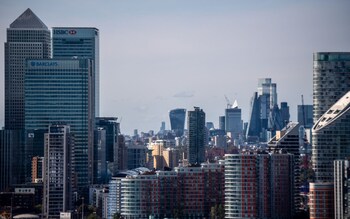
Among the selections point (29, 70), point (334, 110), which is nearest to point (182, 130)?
point (29, 70)

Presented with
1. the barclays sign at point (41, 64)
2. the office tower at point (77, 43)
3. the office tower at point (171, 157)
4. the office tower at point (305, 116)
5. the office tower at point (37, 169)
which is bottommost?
the office tower at point (37, 169)

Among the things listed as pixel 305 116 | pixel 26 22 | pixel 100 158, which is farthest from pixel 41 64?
pixel 305 116

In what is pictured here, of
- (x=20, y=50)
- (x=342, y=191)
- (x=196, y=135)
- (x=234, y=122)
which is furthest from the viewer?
(x=234, y=122)

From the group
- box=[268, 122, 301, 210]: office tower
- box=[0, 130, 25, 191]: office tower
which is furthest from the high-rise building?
box=[268, 122, 301, 210]: office tower

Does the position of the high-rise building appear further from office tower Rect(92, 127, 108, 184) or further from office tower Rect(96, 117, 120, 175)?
office tower Rect(92, 127, 108, 184)

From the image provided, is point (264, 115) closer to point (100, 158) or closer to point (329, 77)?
point (100, 158)

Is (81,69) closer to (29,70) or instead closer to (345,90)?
(29,70)

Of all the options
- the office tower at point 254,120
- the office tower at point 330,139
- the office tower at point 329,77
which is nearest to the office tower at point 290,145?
the office tower at point 329,77

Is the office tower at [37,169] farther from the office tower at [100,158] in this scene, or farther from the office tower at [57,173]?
the office tower at [100,158]
